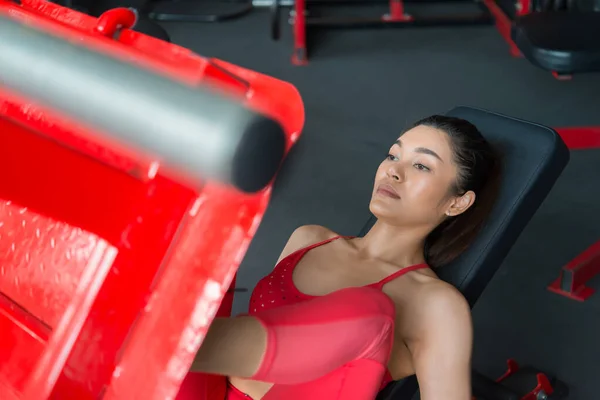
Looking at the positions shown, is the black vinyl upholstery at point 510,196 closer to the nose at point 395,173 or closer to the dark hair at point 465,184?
the dark hair at point 465,184

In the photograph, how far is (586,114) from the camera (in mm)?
3213

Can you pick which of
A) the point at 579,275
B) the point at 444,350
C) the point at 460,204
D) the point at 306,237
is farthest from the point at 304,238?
the point at 579,275

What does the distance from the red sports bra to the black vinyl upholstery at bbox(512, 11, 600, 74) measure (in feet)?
3.69

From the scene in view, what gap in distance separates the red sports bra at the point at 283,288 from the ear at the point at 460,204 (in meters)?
0.12

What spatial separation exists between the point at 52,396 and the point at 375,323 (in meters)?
0.40

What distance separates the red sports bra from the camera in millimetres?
1235

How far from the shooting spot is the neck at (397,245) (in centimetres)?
137

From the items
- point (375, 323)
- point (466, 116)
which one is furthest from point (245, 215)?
point (466, 116)

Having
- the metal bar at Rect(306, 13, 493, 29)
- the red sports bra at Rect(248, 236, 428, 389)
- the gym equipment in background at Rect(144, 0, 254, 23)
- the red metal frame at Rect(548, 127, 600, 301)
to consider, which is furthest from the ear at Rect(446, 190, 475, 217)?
the gym equipment in background at Rect(144, 0, 254, 23)

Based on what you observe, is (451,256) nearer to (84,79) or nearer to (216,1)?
(84,79)

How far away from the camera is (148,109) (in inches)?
16.1

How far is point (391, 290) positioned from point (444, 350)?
16 cm

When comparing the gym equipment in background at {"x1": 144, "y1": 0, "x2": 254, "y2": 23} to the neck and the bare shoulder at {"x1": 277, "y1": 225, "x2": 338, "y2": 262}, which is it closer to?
the bare shoulder at {"x1": 277, "y1": 225, "x2": 338, "y2": 262}

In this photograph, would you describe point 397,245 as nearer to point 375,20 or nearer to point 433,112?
point 433,112
